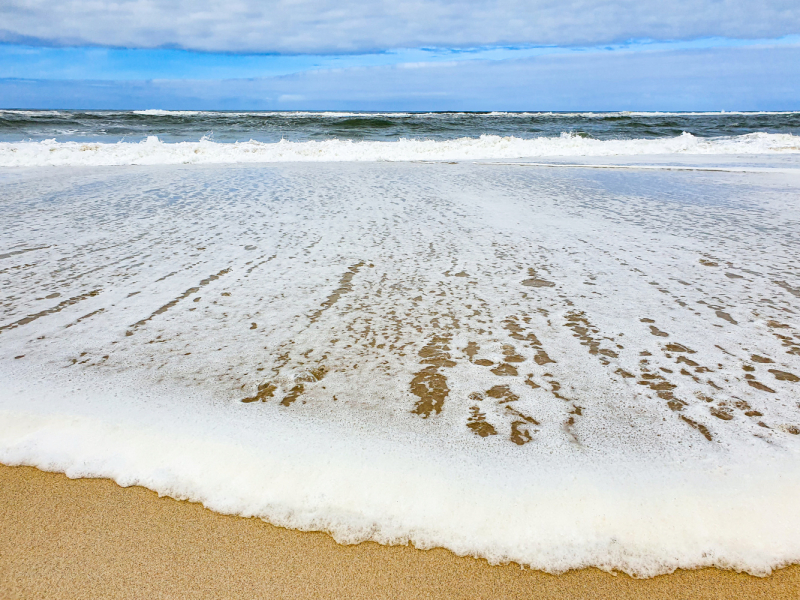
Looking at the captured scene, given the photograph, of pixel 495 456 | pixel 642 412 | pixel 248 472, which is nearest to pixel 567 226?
pixel 642 412

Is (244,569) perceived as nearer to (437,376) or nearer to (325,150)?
(437,376)

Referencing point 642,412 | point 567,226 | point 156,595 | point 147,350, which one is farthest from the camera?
point 567,226

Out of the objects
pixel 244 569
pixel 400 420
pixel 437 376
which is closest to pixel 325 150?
pixel 437 376

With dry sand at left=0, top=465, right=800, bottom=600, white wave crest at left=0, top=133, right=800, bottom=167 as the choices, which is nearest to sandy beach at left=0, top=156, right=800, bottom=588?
dry sand at left=0, top=465, right=800, bottom=600

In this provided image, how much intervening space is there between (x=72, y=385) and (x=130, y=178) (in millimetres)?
6882

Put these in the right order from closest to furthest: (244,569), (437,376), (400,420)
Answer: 1. (244,569)
2. (400,420)
3. (437,376)

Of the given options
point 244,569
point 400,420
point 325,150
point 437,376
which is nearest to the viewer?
point 244,569

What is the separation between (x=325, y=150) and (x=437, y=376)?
12291 millimetres

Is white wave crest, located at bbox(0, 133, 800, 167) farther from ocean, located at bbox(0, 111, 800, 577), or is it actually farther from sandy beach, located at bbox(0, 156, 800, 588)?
sandy beach, located at bbox(0, 156, 800, 588)

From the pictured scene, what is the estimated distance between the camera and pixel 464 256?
319cm

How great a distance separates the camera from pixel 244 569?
3.46 ft

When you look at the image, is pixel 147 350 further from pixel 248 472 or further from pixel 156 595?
pixel 156 595

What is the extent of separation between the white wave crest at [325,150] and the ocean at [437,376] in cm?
776

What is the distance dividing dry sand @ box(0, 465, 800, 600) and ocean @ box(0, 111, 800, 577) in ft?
0.12
